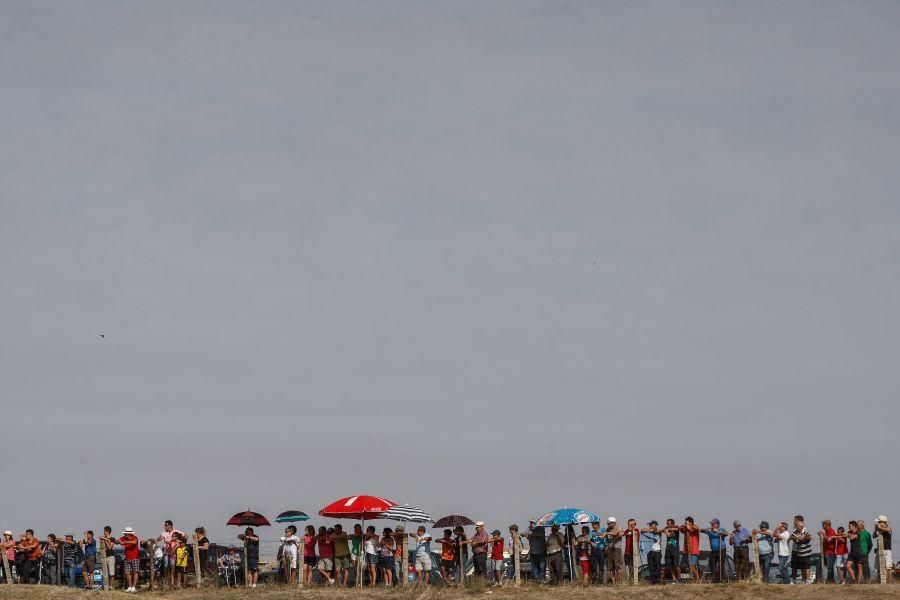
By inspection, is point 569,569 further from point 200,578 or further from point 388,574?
point 200,578

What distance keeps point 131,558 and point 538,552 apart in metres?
12.2

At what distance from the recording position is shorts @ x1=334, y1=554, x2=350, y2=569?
130 ft

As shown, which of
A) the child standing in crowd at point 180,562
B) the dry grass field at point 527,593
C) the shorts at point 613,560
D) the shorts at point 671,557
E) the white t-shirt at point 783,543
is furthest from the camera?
the child standing in crowd at point 180,562

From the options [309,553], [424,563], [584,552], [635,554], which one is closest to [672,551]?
[635,554]

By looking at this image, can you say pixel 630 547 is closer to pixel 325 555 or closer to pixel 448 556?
pixel 448 556

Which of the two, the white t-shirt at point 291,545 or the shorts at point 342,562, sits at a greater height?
the white t-shirt at point 291,545

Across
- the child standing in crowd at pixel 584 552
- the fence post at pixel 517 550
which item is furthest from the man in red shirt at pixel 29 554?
the child standing in crowd at pixel 584 552

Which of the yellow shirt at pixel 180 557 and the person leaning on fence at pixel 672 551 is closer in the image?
the person leaning on fence at pixel 672 551

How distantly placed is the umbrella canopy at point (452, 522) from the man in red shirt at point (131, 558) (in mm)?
8761

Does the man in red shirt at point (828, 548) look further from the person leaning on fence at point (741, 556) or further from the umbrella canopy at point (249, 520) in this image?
the umbrella canopy at point (249, 520)

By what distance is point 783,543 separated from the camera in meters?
37.6

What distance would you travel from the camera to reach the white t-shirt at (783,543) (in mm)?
37625

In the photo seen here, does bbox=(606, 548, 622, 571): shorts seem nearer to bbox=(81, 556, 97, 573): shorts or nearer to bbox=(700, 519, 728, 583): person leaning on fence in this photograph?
bbox=(700, 519, 728, 583): person leaning on fence

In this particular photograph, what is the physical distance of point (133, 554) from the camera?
3988cm
